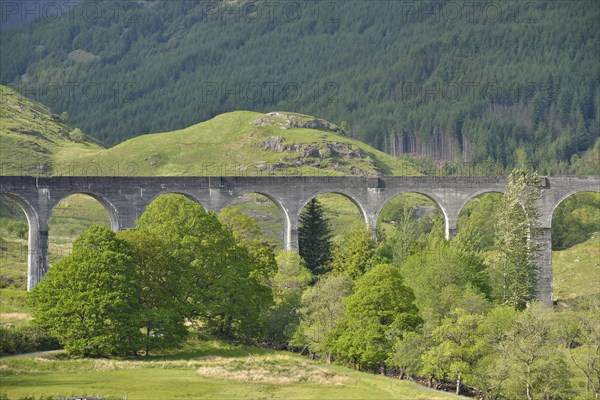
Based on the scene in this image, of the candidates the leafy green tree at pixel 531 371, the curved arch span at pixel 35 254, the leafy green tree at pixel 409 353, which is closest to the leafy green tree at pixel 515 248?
the leafy green tree at pixel 409 353

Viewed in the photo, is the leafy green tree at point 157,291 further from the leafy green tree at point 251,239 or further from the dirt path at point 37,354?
the leafy green tree at point 251,239

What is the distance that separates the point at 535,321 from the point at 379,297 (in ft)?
38.8

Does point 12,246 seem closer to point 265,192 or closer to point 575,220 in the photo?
point 265,192

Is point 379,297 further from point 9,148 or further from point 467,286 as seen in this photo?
point 9,148

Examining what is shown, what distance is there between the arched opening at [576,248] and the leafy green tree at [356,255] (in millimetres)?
26904

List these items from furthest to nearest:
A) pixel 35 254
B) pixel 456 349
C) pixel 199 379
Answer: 1. pixel 35 254
2. pixel 456 349
3. pixel 199 379

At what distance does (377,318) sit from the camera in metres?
69.8

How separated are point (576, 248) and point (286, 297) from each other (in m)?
58.7

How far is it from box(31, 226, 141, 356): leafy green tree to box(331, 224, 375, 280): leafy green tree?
94.8 ft

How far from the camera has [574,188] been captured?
106 meters

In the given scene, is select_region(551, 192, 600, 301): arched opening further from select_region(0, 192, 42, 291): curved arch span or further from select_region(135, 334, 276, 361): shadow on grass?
select_region(0, 192, 42, 291): curved arch span

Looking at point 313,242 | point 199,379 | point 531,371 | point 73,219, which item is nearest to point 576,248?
point 313,242

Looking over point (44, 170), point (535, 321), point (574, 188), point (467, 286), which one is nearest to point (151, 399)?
point (535, 321)

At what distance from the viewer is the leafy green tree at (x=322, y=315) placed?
72.8 meters
